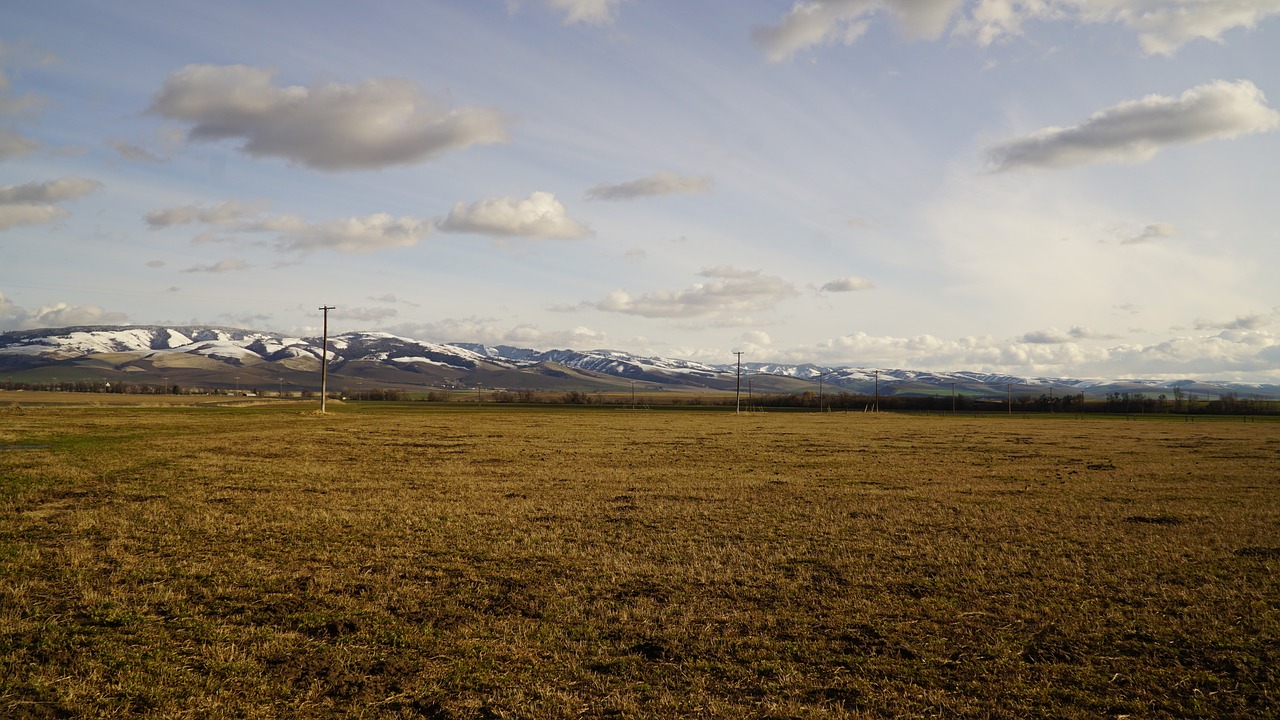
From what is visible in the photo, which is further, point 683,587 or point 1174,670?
point 683,587

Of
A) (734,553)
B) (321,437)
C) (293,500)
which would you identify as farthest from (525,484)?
(321,437)

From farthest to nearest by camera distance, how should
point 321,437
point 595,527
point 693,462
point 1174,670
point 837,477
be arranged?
point 321,437 → point 693,462 → point 837,477 → point 595,527 → point 1174,670

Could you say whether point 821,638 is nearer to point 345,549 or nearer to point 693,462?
point 345,549

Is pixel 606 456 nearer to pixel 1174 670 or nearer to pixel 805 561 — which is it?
pixel 805 561

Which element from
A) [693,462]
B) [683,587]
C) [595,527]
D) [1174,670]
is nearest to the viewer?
[1174,670]

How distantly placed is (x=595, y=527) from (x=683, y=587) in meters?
5.95

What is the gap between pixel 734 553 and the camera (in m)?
15.6

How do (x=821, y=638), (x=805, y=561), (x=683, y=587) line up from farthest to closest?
(x=805, y=561) → (x=683, y=587) → (x=821, y=638)

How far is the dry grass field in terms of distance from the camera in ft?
27.5

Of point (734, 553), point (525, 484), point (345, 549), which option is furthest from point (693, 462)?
point (345, 549)

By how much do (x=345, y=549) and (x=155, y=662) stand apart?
21.8 ft

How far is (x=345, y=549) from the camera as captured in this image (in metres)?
15.6

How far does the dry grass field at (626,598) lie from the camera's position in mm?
8375

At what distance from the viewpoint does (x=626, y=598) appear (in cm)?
1226
